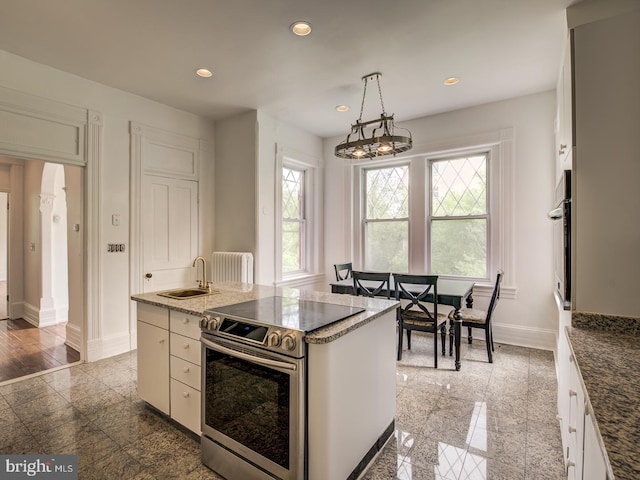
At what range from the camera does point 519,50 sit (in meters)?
2.78

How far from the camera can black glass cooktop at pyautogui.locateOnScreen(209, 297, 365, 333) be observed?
1570mm

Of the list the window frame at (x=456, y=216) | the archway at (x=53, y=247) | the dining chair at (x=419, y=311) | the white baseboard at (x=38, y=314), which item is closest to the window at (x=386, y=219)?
the window frame at (x=456, y=216)

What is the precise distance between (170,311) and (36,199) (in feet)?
14.1

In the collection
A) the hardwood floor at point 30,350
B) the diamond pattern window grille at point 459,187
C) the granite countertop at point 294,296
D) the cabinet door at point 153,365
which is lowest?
the hardwood floor at point 30,350

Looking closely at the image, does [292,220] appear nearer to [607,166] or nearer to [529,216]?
[529,216]

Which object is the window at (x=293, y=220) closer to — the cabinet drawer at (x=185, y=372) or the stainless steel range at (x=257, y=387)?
the cabinet drawer at (x=185, y=372)

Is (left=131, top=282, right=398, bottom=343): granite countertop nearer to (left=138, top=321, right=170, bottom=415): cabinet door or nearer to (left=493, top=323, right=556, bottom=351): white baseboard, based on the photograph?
(left=138, top=321, right=170, bottom=415): cabinet door

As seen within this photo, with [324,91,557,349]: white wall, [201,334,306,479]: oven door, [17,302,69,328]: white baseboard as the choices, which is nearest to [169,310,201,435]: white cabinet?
[201,334,306,479]: oven door

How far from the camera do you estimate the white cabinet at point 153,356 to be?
2.18 metres

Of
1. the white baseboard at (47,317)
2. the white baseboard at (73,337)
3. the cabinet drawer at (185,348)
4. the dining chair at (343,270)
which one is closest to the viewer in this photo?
the cabinet drawer at (185,348)

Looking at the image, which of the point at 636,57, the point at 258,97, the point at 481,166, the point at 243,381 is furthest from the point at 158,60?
the point at 481,166

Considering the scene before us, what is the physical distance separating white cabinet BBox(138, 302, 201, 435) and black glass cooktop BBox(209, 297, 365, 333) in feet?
1.08

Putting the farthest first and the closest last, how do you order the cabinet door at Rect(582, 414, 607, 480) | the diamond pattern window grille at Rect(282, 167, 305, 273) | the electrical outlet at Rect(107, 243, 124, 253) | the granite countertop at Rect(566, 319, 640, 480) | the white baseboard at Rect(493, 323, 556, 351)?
the diamond pattern window grille at Rect(282, 167, 305, 273)
the white baseboard at Rect(493, 323, 556, 351)
the electrical outlet at Rect(107, 243, 124, 253)
the cabinet door at Rect(582, 414, 607, 480)
the granite countertop at Rect(566, 319, 640, 480)

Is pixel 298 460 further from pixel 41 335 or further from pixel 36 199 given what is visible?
pixel 36 199
